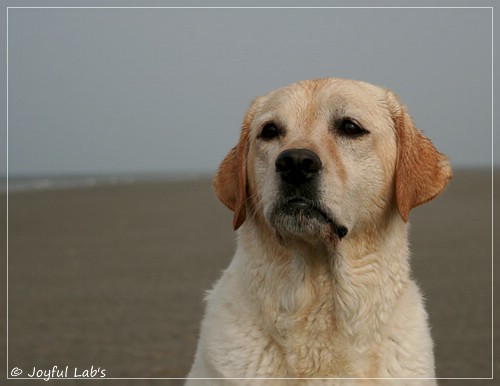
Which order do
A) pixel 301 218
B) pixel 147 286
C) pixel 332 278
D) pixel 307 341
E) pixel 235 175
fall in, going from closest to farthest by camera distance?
pixel 301 218 → pixel 307 341 → pixel 332 278 → pixel 235 175 → pixel 147 286

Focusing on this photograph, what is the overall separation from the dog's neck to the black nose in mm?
448

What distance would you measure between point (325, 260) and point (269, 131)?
0.80 metres

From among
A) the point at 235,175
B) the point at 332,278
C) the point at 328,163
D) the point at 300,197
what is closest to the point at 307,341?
the point at 332,278

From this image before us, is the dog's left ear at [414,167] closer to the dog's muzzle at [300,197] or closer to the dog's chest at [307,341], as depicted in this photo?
the dog's muzzle at [300,197]

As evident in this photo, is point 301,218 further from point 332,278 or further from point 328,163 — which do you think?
point 332,278

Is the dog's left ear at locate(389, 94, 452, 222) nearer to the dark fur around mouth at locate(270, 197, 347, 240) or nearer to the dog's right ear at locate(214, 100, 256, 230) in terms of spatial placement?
the dark fur around mouth at locate(270, 197, 347, 240)

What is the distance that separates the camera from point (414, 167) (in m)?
4.41

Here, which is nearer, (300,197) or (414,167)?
(300,197)

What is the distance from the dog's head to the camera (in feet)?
13.1

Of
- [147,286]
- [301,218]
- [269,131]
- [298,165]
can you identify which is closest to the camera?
[298,165]

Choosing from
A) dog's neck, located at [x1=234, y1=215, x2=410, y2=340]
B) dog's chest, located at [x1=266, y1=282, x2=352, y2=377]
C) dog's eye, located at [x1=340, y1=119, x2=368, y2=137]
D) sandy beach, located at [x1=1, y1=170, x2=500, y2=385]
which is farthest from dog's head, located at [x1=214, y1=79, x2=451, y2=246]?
sandy beach, located at [x1=1, y1=170, x2=500, y2=385]

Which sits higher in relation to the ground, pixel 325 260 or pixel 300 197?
pixel 300 197

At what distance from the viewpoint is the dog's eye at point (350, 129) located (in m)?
4.30

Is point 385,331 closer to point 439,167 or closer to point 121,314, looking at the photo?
point 439,167
